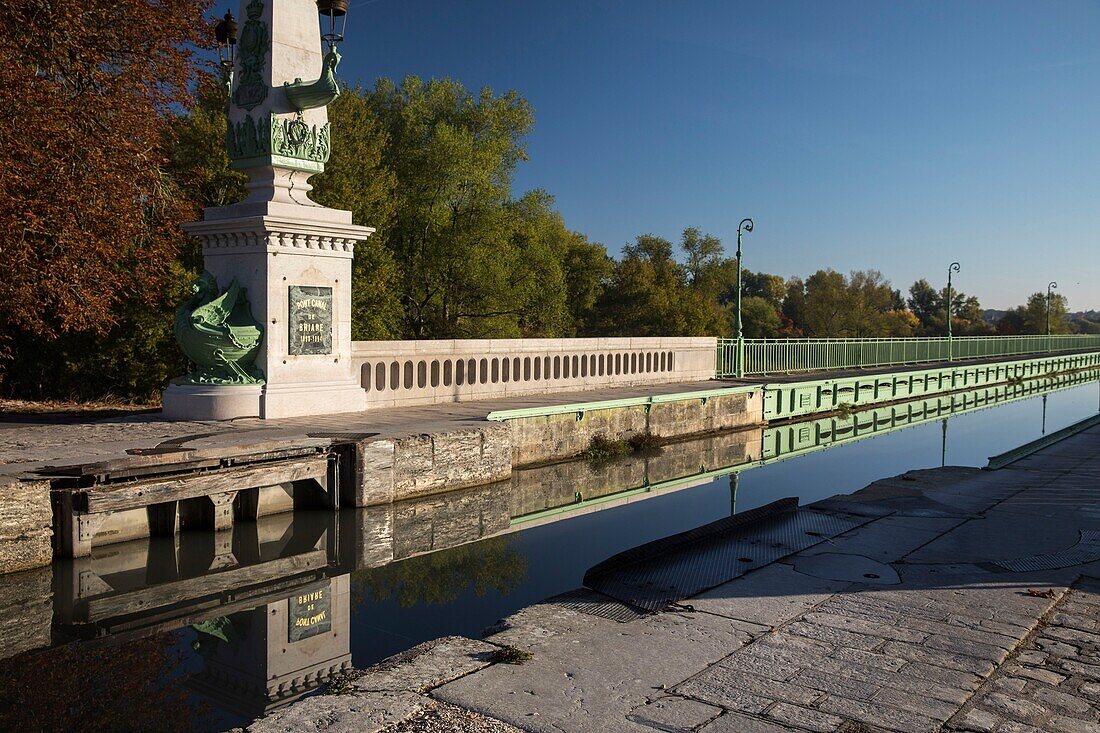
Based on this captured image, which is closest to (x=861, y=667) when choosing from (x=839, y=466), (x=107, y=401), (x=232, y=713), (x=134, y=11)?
(x=232, y=713)

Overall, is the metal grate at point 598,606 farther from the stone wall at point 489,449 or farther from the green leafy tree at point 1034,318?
the green leafy tree at point 1034,318

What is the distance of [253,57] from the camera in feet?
44.4

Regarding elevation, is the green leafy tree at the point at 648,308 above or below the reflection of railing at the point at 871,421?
above

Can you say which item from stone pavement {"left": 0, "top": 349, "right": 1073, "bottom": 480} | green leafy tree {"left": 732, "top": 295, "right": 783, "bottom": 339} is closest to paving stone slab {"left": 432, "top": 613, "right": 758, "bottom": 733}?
stone pavement {"left": 0, "top": 349, "right": 1073, "bottom": 480}

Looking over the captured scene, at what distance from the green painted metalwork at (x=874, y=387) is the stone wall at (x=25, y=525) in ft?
61.8

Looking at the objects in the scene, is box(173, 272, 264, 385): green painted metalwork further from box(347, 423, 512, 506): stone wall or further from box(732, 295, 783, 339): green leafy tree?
box(732, 295, 783, 339): green leafy tree

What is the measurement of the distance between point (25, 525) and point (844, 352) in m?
33.8

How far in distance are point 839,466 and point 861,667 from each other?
13546mm

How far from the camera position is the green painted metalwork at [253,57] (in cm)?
1340

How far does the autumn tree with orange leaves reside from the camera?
13.6 meters

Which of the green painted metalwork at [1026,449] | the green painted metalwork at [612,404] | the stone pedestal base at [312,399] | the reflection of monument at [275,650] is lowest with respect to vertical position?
the reflection of monument at [275,650]

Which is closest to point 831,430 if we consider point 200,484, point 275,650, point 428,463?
point 428,463

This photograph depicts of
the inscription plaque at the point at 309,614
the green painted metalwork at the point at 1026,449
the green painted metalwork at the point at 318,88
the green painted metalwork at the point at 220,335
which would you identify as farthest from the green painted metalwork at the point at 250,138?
the green painted metalwork at the point at 1026,449

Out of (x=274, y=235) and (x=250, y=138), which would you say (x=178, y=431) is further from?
(x=250, y=138)
